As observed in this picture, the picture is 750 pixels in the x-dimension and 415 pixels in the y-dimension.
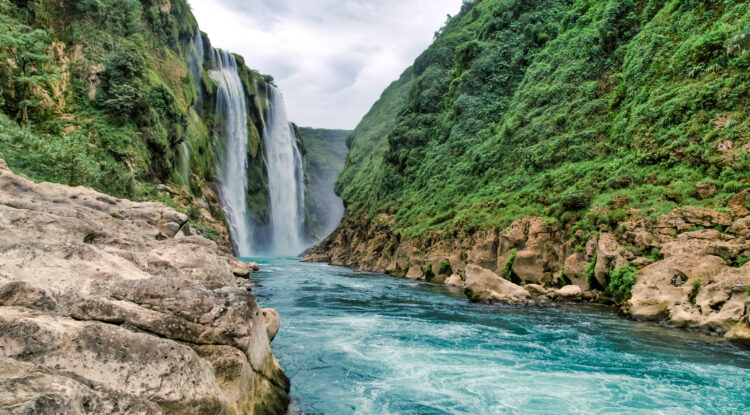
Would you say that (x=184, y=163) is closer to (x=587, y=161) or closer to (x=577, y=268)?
(x=587, y=161)

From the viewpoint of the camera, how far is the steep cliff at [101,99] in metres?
18.6

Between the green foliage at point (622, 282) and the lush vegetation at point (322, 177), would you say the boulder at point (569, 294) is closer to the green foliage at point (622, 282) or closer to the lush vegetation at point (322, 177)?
the green foliage at point (622, 282)

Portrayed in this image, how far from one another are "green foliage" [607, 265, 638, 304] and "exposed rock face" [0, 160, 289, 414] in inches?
512

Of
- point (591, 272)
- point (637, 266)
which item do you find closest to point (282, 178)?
point (591, 272)

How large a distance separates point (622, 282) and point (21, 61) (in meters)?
29.0

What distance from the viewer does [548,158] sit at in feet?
88.1

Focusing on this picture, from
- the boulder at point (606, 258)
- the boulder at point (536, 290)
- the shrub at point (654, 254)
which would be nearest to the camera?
the shrub at point (654, 254)

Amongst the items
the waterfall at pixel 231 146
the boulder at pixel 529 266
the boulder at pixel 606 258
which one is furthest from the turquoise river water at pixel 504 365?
the waterfall at pixel 231 146

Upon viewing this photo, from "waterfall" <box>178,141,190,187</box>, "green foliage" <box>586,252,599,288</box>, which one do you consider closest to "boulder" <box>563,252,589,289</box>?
A: "green foliage" <box>586,252,599,288</box>

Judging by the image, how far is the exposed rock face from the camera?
2982mm

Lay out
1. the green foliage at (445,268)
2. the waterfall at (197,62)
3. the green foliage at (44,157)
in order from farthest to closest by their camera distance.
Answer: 1. the waterfall at (197,62)
2. the green foliage at (445,268)
3. the green foliage at (44,157)

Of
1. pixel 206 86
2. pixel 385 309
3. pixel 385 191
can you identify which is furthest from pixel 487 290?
pixel 206 86

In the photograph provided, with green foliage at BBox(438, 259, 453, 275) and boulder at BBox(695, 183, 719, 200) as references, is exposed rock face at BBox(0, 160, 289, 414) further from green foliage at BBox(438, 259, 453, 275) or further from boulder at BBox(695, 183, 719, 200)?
green foliage at BBox(438, 259, 453, 275)

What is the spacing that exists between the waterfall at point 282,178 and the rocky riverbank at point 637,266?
4721 centimetres
